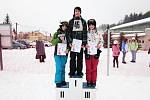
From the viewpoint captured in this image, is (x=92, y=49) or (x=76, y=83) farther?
(x=92, y=49)

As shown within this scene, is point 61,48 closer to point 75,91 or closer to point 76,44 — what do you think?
point 76,44

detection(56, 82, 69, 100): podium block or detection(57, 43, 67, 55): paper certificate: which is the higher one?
detection(57, 43, 67, 55): paper certificate

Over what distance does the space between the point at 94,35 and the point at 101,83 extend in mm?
3233

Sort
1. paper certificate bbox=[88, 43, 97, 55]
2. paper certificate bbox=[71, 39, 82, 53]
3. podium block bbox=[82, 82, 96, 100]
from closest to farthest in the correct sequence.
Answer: podium block bbox=[82, 82, 96, 100], paper certificate bbox=[71, 39, 82, 53], paper certificate bbox=[88, 43, 97, 55]

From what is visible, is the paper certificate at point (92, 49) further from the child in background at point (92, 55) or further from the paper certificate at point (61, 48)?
the paper certificate at point (61, 48)

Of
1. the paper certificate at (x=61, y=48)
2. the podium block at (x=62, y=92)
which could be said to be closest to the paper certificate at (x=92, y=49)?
the paper certificate at (x=61, y=48)

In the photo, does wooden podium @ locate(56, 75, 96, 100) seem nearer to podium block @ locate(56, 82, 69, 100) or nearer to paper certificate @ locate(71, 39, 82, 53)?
podium block @ locate(56, 82, 69, 100)

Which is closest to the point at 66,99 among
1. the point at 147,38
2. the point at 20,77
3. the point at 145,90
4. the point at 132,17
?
the point at 145,90

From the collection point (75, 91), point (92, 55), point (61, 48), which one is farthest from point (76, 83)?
point (61, 48)

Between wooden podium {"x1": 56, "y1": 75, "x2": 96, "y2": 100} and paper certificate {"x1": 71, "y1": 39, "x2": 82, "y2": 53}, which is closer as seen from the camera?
wooden podium {"x1": 56, "y1": 75, "x2": 96, "y2": 100}

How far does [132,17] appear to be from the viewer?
92125mm

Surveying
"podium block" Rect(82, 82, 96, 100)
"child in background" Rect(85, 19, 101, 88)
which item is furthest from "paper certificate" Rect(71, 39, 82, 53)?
"podium block" Rect(82, 82, 96, 100)

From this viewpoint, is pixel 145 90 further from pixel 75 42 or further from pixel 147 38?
pixel 147 38

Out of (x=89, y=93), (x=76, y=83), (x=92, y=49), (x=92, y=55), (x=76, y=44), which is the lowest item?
(x=89, y=93)
